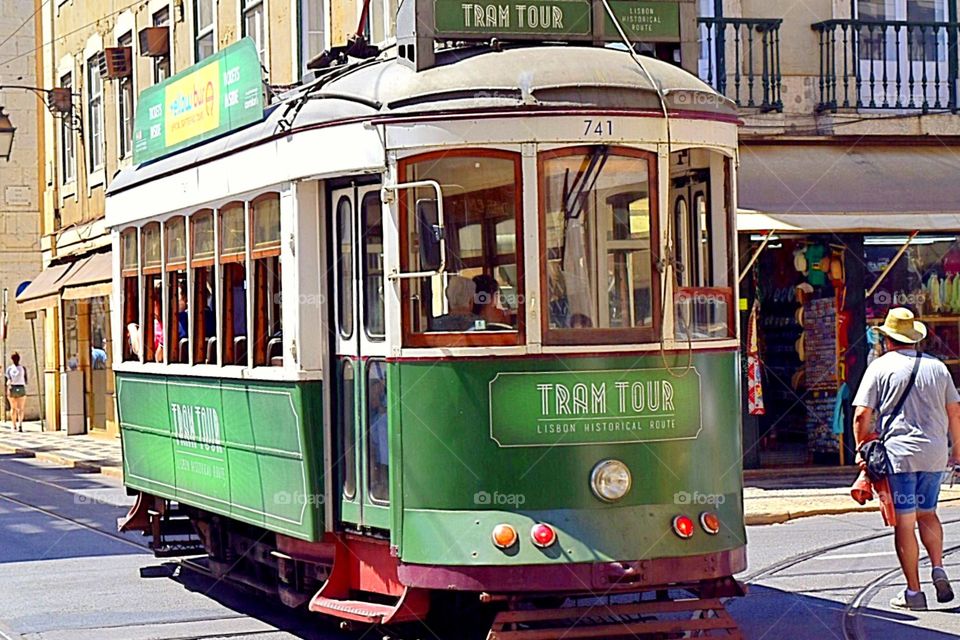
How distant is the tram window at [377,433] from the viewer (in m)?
8.52

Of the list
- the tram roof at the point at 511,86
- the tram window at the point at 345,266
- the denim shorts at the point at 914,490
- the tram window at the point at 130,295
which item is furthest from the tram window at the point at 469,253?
the tram window at the point at 130,295

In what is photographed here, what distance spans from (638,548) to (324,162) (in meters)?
2.59

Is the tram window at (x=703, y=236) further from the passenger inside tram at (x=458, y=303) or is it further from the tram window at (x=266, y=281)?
the tram window at (x=266, y=281)

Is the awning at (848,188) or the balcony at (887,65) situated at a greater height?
the balcony at (887,65)

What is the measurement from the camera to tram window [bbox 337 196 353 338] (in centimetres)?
880

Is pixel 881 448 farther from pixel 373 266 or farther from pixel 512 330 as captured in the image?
pixel 373 266

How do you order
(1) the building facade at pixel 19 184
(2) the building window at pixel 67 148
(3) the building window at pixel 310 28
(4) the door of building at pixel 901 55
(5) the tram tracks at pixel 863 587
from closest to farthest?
(5) the tram tracks at pixel 863 587, (4) the door of building at pixel 901 55, (3) the building window at pixel 310 28, (2) the building window at pixel 67 148, (1) the building facade at pixel 19 184

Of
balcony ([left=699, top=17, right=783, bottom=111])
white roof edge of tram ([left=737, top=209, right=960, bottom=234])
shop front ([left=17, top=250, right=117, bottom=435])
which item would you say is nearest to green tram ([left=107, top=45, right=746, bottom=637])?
white roof edge of tram ([left=737, top=209, right=960, bottom=234])

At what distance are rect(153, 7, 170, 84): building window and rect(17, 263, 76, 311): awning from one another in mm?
4432

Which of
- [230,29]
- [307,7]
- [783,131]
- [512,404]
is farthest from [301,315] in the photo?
[230,29]

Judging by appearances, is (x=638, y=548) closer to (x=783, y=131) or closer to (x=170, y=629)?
(x=170, y=629)

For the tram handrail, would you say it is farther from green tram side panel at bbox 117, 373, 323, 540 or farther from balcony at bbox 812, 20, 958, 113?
balcony at bbox 812, 20, 958, 113

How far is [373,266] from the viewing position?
862cm

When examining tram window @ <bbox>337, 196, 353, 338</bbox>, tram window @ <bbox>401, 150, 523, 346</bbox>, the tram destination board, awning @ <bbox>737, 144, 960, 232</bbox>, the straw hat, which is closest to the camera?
tram window @ <bbox>401, 150, 523, 346</bbox>
